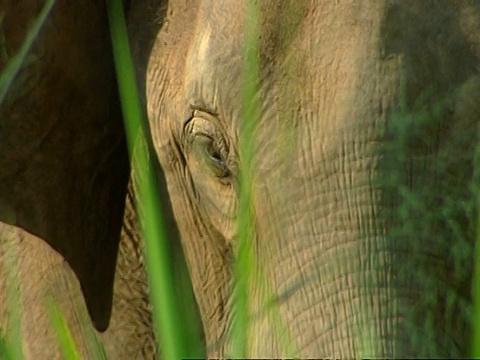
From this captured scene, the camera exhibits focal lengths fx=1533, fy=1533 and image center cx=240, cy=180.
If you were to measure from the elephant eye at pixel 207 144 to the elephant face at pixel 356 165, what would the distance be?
0.19 ft

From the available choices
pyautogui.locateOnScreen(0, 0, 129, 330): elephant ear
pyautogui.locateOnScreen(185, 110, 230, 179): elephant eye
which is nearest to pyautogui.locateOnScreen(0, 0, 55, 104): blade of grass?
pyautogui.locateOnScreen(0, 0, 129, 330): elephant ear

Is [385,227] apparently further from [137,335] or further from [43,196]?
[137,335]

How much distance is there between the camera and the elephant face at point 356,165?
2133 millimetres

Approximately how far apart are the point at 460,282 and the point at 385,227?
131 millimetres

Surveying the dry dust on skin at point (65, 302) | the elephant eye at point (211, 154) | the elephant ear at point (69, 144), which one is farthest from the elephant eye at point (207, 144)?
the dry dust on skin at point (65, 302)

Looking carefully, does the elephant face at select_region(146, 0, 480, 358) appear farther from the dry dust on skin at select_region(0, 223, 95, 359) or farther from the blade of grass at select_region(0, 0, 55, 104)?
the dry dust on skin at select_region(0, 223, 95, 359)

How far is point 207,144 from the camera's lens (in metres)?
2.49

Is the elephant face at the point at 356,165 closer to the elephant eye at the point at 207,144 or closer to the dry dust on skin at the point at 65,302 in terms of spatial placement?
the elephant eye at the point at 207,144

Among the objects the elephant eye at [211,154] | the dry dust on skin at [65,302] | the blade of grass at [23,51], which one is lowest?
the dry dust on skin at [65,302]

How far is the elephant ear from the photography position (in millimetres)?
2590

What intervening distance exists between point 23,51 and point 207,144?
35cm

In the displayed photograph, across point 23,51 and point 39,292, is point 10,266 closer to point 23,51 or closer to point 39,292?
point 39,292

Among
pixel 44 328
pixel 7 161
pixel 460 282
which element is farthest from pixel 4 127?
pixel 460 282

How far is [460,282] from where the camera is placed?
7.11 feet
